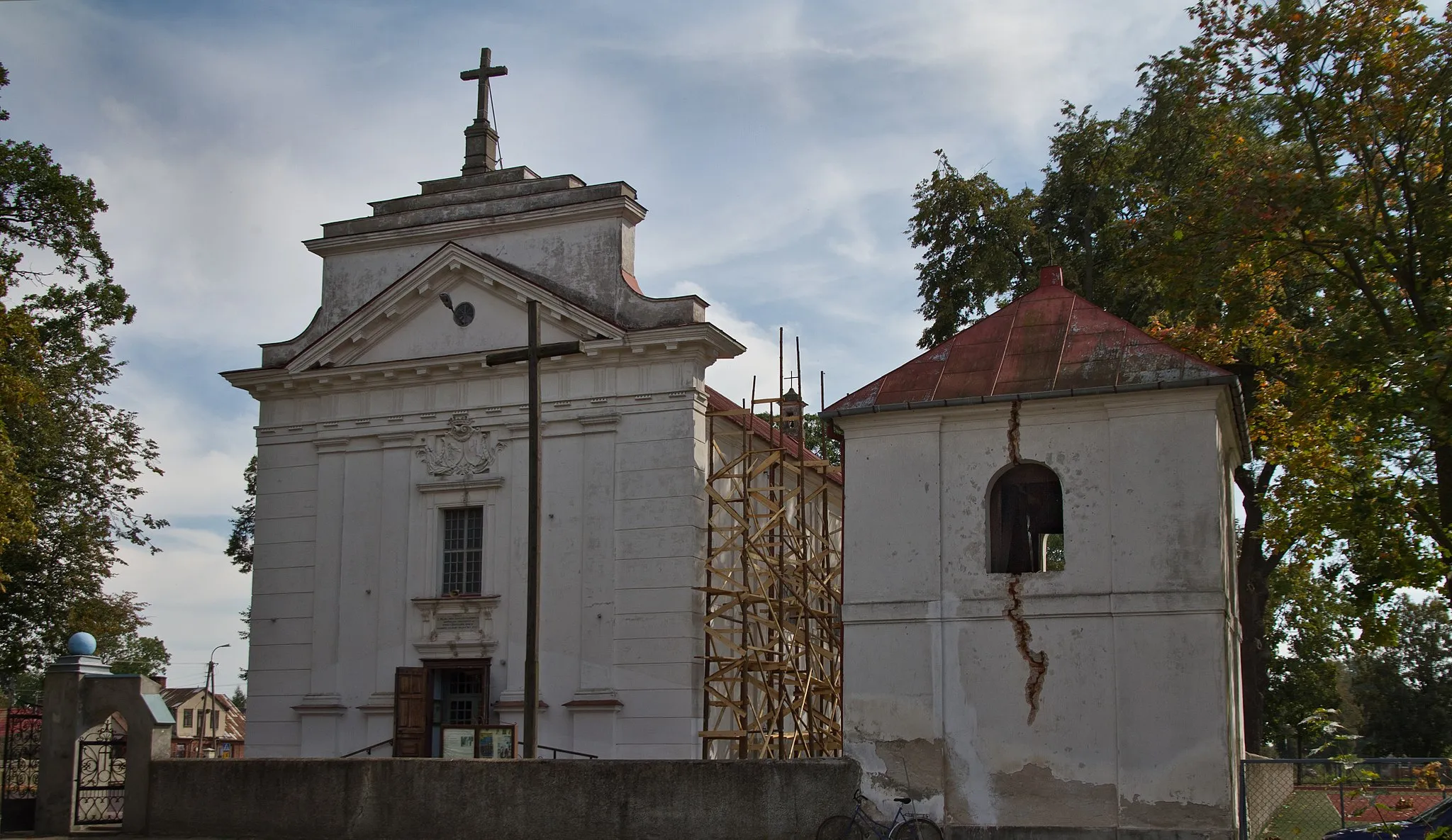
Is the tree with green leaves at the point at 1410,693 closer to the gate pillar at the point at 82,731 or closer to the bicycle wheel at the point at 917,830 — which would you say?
the bicycle wheel at the point at 917,830

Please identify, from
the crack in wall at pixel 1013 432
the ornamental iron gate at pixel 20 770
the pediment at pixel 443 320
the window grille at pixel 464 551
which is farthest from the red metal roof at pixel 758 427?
the ornamental iron gate at pixel 20 770

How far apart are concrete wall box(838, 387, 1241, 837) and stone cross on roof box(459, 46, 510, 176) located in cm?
1491

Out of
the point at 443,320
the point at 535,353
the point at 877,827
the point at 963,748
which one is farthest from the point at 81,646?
the point at 963,748

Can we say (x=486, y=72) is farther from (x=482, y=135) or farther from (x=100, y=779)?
(x=100, y=779)

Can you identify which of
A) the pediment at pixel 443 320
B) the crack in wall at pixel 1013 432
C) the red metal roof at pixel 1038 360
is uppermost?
the pediment at pixel 443 320

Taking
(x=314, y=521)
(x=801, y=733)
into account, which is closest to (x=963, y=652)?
(x=801, y=733)

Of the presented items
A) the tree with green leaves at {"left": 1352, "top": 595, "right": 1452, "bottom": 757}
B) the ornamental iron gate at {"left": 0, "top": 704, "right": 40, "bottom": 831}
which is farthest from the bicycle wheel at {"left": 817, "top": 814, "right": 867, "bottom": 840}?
the tree with green leaves at {"left": 1352, "top": 595, "right": 1452, "bottom": 757}

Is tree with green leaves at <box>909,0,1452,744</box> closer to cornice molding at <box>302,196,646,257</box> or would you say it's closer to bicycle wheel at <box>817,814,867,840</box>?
bicycle wheel at <box>817,814,867,840</box>

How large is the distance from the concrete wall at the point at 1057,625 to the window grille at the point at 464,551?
1158 centimetres

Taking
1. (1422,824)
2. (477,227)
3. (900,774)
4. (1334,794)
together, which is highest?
(477,227)

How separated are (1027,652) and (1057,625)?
43cm

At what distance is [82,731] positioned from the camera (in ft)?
59.3

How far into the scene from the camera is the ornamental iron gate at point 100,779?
18062 mm

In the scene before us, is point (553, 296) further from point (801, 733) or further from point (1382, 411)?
point (1382, 411)
